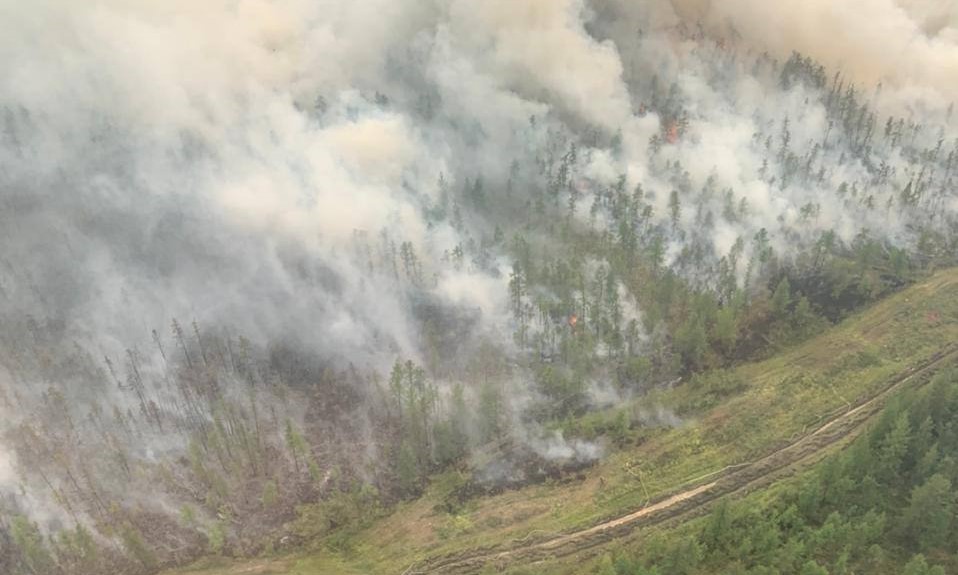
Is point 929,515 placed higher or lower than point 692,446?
lower

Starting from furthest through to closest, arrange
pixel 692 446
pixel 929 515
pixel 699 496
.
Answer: pixel 692 446
pixel 699 496
pixel 929 515

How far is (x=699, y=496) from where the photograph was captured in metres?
113

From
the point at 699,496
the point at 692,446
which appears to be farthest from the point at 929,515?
the point at 692,446

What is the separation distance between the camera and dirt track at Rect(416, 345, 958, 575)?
10612cm

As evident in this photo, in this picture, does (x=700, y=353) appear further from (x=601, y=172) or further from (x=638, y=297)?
(x=601, y=172)

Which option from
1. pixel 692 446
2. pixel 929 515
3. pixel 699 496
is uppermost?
pixel 692 446

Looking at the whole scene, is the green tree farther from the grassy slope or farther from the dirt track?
the grassy slope

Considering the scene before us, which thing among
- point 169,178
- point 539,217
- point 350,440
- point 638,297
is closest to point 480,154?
point 539,217

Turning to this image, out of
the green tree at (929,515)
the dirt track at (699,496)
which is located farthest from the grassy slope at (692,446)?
the green tree at (929,515)

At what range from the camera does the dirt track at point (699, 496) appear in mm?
106125

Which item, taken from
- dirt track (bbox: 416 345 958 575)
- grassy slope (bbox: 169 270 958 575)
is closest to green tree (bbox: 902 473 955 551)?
dirt track (bbox: 416 345 958 575)

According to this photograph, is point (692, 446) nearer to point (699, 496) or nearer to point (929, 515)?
point (699, 496)

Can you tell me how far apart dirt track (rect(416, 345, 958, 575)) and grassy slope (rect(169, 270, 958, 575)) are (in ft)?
4.78

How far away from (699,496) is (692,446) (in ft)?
33.3
